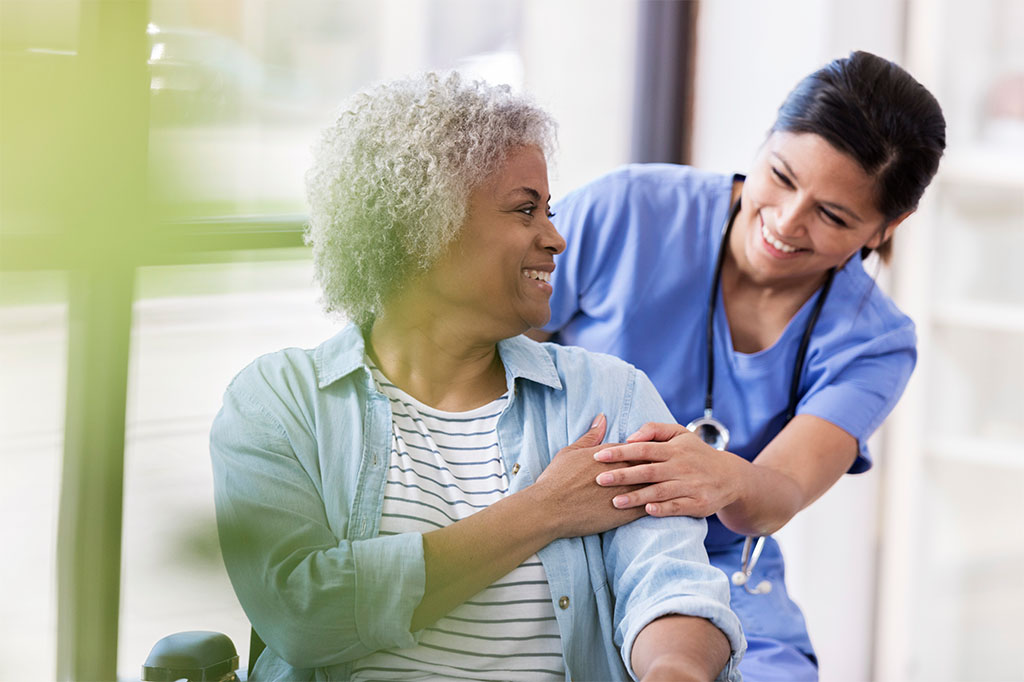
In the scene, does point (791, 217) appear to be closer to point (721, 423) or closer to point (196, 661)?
point (721, 423)

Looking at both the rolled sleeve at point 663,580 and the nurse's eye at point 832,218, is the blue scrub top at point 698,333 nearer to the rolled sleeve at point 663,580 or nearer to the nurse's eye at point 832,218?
the nurse's eye at point 832,218

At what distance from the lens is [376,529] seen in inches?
44.4

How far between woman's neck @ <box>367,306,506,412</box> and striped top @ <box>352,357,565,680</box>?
2cm

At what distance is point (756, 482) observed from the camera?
1.34 m

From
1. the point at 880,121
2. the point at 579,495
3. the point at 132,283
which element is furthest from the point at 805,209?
the point at 132,283

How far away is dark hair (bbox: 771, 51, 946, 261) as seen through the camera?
4.66 feet

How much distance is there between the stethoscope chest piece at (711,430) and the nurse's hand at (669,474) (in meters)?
0.29

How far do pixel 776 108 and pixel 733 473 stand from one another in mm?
1464

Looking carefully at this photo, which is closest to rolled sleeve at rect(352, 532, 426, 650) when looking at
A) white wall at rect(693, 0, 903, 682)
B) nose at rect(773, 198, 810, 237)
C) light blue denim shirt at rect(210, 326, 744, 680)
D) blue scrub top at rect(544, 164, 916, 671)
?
light blue denim shirt at rect(210, 326, 744, 680)

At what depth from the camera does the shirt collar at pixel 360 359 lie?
118cm

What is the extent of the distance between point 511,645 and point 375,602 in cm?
18

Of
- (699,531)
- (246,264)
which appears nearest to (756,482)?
(699,531)

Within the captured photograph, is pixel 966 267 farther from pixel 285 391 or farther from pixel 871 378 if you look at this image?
pixel 285 391

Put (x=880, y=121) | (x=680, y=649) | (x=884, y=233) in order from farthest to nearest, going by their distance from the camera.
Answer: (x=884, y=233)
(x=880, y=121)
(x=680, y=649)
